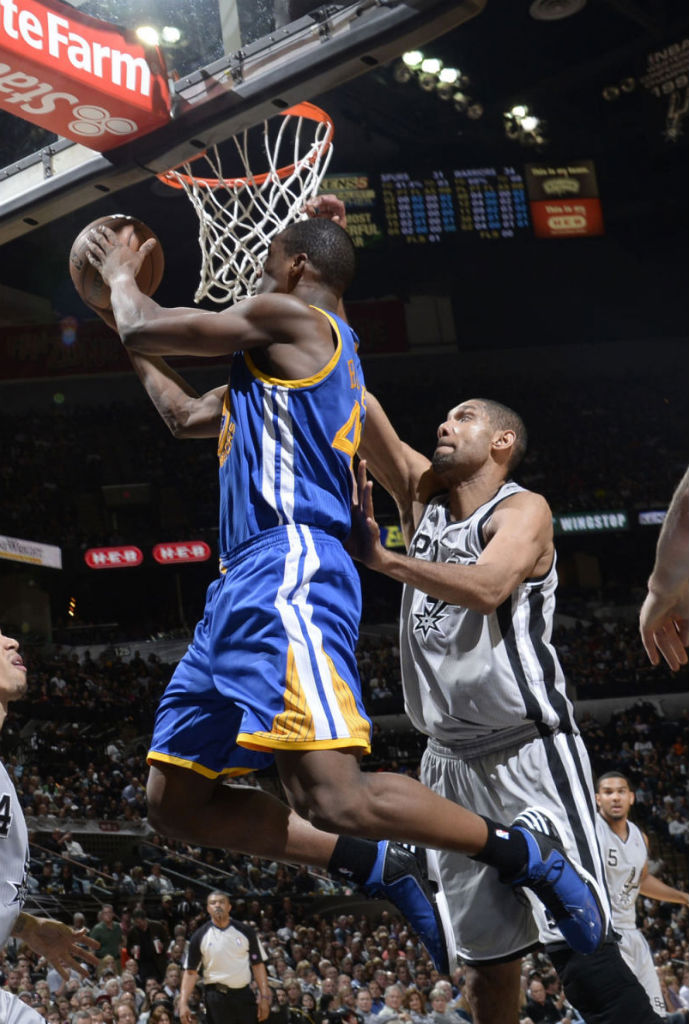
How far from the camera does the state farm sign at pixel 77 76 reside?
4281 millimetres

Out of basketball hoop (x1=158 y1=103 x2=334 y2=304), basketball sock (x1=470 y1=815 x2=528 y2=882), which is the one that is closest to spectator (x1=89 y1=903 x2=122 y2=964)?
basketball hoop (x1=158 y1=103 x2=334 y2=304)

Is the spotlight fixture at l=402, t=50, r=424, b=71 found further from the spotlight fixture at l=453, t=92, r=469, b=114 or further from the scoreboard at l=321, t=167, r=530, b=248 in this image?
the scoreboard at l=321, t=167, r=530, b=248

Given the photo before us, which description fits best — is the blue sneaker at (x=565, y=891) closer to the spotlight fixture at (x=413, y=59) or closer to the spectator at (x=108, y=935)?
the spectator at (x=108, y=935)

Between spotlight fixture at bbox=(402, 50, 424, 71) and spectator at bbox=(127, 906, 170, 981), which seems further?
spotlight fixture at bbox=(402, 50, 424, 71)

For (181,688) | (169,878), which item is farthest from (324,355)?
(169,878)

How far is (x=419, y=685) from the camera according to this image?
3568 millimetres

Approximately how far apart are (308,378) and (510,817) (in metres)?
1.44

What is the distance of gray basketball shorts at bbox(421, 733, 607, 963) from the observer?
323 centimetres

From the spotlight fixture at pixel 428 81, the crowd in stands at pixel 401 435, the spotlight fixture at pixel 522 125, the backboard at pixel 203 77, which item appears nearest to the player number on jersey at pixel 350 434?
the backboard at pixel 203 77

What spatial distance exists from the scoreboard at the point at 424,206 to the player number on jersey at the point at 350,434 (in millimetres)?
17157

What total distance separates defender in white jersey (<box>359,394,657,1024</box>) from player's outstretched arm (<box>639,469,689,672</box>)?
65 cm

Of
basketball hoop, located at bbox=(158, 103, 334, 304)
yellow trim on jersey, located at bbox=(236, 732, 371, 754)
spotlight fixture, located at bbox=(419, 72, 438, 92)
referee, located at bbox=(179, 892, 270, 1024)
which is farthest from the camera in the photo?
spotlight fixture, located at bbox=(419, 72, 438, 92)

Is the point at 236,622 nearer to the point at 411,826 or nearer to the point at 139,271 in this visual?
the point at 411,826

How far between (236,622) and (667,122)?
18138mm
